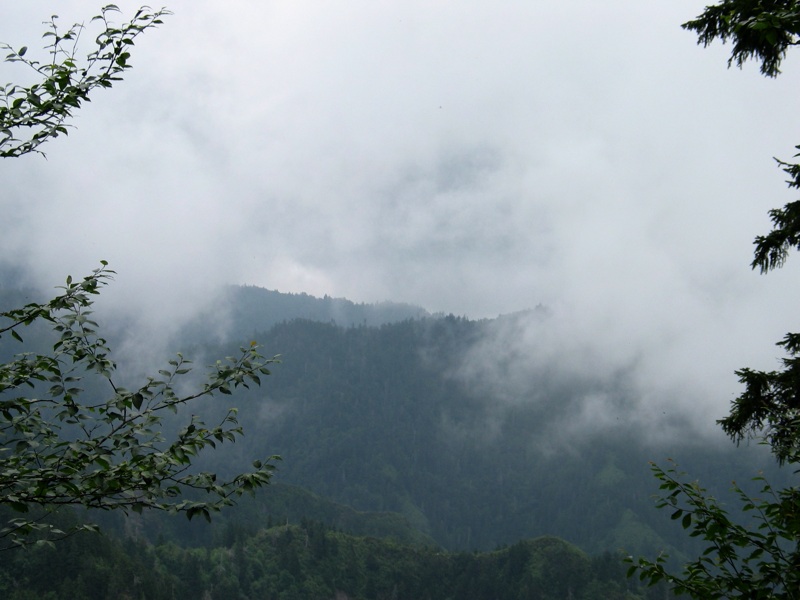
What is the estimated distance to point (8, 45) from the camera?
940 centimetres

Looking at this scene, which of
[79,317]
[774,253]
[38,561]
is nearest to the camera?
[79,317]

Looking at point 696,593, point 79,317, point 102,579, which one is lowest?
point 102,579

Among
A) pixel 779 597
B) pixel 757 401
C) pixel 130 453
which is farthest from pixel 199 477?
pixel 757 401

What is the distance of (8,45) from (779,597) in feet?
43.3

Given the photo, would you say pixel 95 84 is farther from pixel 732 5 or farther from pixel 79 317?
pixel 732 5

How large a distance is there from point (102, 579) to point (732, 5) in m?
175

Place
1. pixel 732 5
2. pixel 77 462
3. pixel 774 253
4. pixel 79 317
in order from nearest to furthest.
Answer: pixel 77 462 → pixel 79 317 → pixel 732 5 → pixel 774 253

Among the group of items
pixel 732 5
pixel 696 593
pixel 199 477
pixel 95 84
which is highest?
pixel 732 5

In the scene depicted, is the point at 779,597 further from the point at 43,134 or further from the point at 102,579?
the point at 102,579

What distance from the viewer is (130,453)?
8961 mm

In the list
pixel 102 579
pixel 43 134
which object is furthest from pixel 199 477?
pixel 102 579

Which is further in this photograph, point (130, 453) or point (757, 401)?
point (757, 401)

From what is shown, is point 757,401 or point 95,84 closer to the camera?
point 95,84

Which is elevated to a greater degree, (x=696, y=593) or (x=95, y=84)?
(x=95, y=84)
